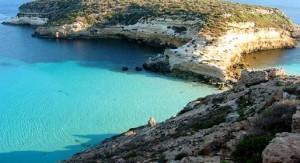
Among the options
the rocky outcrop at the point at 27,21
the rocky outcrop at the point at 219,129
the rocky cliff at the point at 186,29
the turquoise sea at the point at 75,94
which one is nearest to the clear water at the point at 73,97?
the turquoise sea at the point at 75,94

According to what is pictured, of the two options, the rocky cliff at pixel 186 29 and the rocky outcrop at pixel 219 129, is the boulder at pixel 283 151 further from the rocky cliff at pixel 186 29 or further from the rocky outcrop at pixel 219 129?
the rocky cliff at pixel 186 29

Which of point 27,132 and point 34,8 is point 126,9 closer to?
point 34,8

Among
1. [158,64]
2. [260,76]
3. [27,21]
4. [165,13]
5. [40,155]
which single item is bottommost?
[40,155]

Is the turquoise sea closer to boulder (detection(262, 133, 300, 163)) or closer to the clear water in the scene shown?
the clear water

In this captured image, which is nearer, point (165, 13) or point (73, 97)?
point (73, 97)

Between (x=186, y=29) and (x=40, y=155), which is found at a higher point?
(x=186, y=29)

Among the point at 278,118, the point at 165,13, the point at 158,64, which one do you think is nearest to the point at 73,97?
the point at 158,64

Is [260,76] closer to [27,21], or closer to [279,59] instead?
[279,59]

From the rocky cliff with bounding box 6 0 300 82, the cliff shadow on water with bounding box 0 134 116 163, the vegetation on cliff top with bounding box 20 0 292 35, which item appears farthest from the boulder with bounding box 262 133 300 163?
the vegetation on cliff top with bounding box 20 0 292 35
